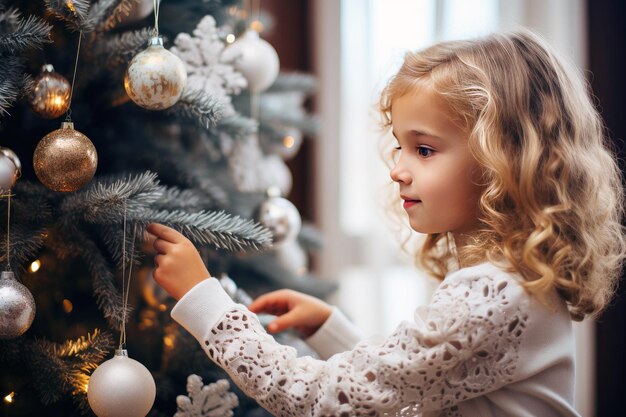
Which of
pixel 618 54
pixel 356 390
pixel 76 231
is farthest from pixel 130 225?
pixel 618 54

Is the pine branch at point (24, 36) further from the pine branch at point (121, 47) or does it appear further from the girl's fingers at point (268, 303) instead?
the girl's fingers at point (268, 303)

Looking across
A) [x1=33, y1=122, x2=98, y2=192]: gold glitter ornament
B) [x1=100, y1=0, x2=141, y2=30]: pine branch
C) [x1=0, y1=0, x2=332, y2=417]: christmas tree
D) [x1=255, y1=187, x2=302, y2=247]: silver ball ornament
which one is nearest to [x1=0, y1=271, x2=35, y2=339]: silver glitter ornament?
[x1=0, y1=0, x2=332, y2=417]: christmas tree

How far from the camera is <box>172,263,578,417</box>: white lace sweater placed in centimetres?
75

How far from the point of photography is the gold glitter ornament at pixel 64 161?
71 centimetres

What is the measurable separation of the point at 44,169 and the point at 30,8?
247 mm

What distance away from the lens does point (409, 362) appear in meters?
0.75

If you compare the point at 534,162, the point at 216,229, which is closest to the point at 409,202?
the point at 534,162

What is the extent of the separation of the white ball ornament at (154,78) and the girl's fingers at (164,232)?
15 centimetres

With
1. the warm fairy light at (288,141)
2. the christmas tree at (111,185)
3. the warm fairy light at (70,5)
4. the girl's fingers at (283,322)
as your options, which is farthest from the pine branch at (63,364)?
the warm fairy light at (288,141)

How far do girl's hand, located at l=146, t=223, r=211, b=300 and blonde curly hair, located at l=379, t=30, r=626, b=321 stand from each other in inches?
14.2

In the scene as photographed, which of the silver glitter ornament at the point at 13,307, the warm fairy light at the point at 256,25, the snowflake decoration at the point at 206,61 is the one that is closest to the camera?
the silver glitter ornament at the point at 13,307

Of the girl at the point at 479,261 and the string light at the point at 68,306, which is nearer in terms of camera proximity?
the girl at the point at 479,261

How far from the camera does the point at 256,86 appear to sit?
1.12m

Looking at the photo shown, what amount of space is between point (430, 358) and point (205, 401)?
30 centimetres
